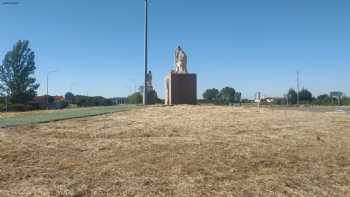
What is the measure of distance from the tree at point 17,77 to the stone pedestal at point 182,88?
120 feet

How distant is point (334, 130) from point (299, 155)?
4305mm

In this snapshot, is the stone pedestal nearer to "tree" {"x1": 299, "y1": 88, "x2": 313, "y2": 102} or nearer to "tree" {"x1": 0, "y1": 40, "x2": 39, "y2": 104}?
"tree" {"x1": 0, "y1": 40, "x2": 39, "y2": 104}

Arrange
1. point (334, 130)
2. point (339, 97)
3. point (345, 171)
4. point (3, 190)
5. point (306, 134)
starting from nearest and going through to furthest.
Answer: point (3, 190), point (345, 171), point (306, 134), point (334, 130), point (339, 97)

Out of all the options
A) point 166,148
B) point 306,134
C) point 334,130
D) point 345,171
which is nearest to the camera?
point 345,171

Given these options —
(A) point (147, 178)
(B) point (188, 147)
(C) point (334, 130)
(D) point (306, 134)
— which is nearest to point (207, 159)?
(B) point (188, 147)

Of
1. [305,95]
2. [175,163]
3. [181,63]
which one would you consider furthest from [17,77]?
[305,95]

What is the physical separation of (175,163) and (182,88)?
793 inches

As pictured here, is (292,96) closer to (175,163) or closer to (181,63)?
(181,63)

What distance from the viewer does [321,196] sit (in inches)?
175

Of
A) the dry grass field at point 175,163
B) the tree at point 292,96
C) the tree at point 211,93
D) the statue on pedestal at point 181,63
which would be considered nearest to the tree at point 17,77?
the statue on pedestal at point 181,63

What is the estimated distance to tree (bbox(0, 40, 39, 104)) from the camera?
54.1 metres

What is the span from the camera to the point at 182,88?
26094mm

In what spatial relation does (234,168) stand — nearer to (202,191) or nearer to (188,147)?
(202,191)

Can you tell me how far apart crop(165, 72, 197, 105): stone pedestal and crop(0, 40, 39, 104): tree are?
3648 centimetres
